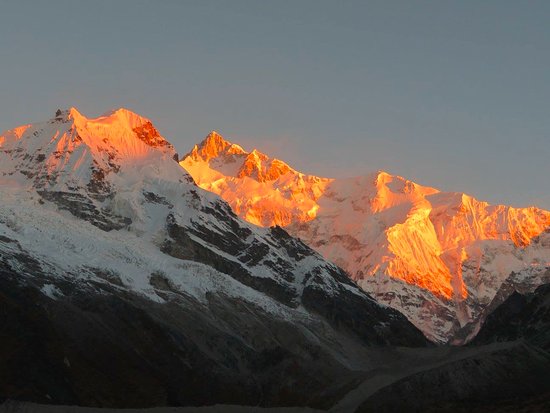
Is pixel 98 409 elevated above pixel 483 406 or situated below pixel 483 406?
below

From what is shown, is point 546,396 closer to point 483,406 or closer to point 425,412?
point 483,406

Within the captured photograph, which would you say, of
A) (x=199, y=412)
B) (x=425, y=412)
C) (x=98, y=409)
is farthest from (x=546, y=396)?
(x=98, y=409)

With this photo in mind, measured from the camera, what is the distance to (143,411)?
196 metres

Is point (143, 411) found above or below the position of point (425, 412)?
below

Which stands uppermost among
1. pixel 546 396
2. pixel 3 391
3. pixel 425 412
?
pixel 546 396

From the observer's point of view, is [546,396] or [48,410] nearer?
[546,396]

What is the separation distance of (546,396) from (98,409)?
274ft

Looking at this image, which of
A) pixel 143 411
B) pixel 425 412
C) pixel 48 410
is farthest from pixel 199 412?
pixel 425 412

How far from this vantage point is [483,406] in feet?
572

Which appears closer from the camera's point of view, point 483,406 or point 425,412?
point 483,406

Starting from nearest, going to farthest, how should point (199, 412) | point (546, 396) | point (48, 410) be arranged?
point (546, 396)
point (48, 410)
point (199, 412)

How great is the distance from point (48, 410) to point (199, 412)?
2985 cm

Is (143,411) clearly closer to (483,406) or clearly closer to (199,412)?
(199,412)

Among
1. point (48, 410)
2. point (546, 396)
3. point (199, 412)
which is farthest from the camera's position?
point (199, 412)
